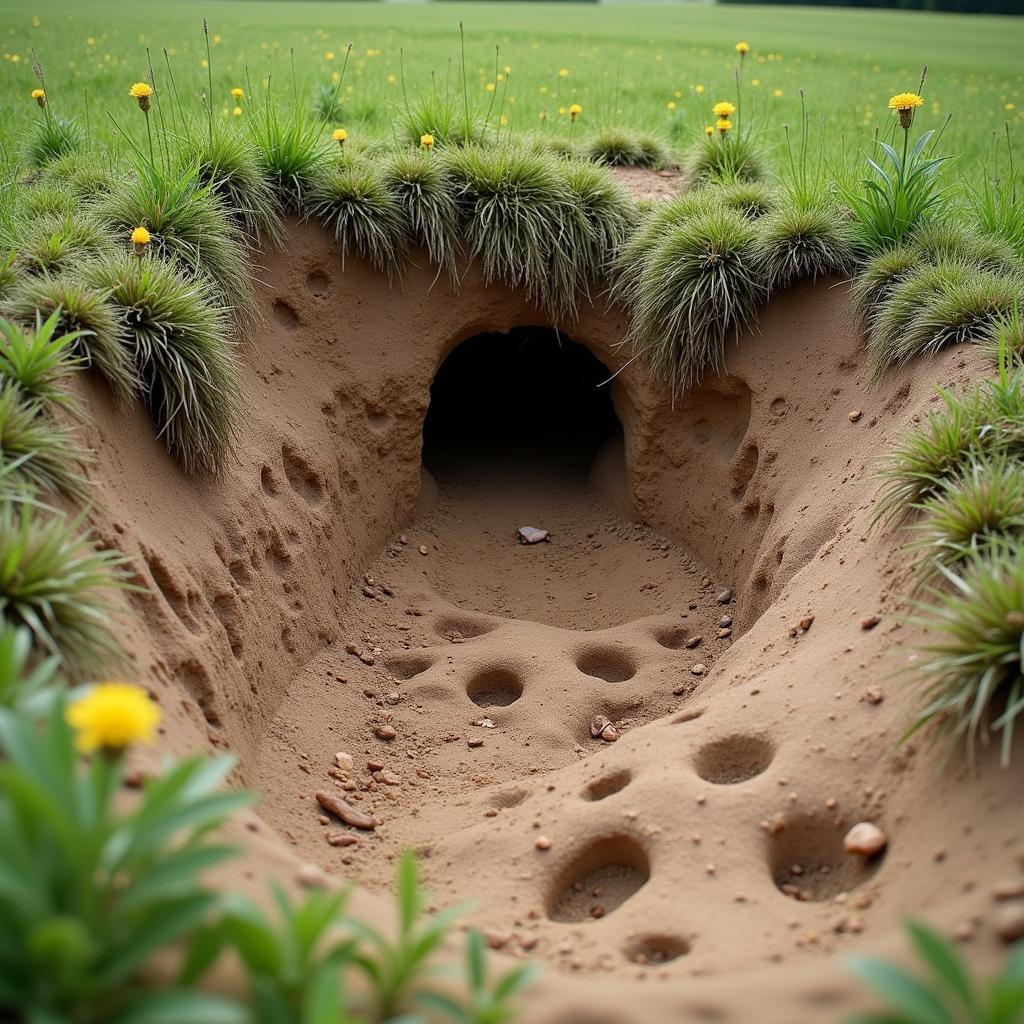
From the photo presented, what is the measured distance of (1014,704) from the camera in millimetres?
2738

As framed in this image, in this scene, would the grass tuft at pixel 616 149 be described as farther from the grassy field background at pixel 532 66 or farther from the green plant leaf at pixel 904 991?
the green plant leaf at pixel 904 991

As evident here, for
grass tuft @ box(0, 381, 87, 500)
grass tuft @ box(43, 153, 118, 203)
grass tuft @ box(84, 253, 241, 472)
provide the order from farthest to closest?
grass tuft @ box(43, 153, 118, 203), grass tuft @ box(84, 253, 241, 472), grass tuft @ box(0, 381, 87, 500)

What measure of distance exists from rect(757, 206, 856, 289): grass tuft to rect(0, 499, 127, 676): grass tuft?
3.61 meters

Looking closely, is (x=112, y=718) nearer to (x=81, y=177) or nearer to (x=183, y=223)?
(x=183, y=223)

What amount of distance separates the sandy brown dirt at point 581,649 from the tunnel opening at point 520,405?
0.25 ft

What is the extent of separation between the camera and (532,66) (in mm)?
10469

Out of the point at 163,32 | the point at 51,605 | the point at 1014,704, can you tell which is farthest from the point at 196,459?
the point at 163,32

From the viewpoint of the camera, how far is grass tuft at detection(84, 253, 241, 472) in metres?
4.20

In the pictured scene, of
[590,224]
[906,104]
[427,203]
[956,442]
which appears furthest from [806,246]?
[956,442]

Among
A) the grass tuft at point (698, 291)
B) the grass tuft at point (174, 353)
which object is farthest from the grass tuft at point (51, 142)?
the grass tuft at point (698, 291)

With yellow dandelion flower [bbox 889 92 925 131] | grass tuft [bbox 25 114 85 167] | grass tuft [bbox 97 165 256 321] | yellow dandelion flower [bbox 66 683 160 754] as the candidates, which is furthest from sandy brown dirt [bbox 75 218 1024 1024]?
grass tuft [bbox 25 114 85 167]

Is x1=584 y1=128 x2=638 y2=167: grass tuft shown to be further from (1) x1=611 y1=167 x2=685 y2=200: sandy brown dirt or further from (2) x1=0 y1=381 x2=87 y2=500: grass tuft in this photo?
(2) x1=0 y1=381 x2=87 y2=500: grass tuft

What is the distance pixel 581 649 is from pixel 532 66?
23.2 ft

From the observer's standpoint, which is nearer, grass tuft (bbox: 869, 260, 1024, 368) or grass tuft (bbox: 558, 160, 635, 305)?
grass tuft (bbox: 869, 260, 1024, 368)
